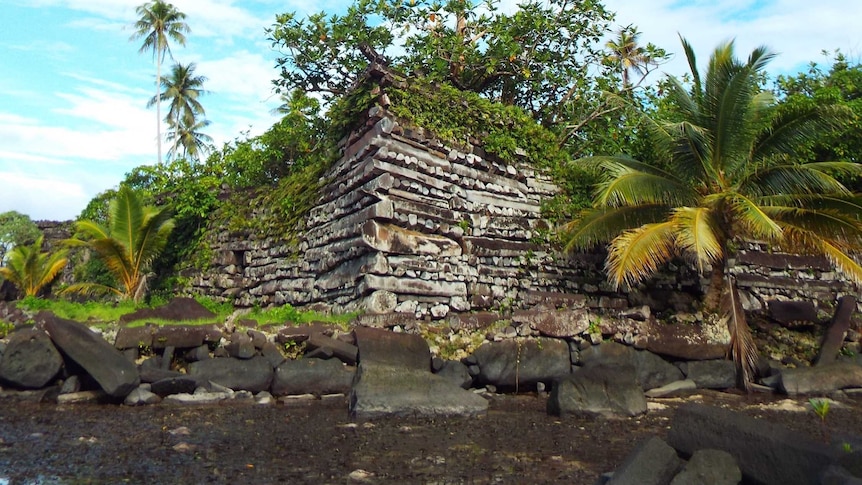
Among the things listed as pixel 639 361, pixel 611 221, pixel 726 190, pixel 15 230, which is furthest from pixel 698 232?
pixel 15 230

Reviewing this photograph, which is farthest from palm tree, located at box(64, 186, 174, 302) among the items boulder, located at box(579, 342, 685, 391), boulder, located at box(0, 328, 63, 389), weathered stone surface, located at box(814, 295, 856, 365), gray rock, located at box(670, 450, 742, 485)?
weathered stone surface, located at box(814, 295, 856, 365)

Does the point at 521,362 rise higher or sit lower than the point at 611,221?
lower

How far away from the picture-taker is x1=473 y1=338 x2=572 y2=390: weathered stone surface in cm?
931

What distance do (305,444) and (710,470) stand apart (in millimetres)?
3444

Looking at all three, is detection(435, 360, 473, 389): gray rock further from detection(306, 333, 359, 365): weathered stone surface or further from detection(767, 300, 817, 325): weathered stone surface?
detection(767, 300, 817, 325): weathered stone surface

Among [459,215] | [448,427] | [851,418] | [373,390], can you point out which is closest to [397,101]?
[459,215]

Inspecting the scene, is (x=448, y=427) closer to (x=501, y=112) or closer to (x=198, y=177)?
(x=501, y=112)

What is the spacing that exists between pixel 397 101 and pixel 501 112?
2.31 m

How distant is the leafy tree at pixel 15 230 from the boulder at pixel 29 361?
2229cm

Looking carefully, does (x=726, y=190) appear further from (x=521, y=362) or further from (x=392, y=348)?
(x=392, y=348)

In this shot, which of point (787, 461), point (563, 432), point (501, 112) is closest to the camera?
point (787, 461)

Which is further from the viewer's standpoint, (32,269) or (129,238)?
(32,269)

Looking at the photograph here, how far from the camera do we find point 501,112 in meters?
11.9

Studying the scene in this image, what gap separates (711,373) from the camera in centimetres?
1027
